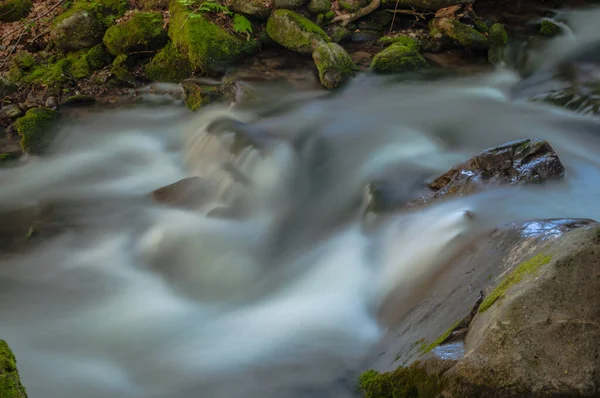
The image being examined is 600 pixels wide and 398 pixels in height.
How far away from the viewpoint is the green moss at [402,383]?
2.52m

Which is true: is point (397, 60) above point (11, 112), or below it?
below

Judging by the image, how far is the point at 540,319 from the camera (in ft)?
7.34

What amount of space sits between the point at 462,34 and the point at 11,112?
26.3 ft

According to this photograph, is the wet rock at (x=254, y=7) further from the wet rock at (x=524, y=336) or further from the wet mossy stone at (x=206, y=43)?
the wet rock at (x=524, y=336)

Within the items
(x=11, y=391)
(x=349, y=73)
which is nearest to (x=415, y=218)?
(x=11, y=391)

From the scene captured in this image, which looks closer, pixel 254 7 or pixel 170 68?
pixel 170 68

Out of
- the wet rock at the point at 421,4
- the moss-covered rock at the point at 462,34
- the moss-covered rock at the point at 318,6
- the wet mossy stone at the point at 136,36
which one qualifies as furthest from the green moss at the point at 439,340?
the wet rock at the point at 421,4

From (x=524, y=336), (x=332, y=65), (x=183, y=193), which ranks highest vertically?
(x=524, y=336)

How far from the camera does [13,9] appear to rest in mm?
10297

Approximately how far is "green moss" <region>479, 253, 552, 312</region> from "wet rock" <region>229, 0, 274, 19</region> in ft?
26.8

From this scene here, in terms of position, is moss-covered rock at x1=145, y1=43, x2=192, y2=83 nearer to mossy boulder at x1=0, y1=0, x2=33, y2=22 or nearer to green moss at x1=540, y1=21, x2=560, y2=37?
mossy boulder at x1=0, y1=0, x2=33, y2=22

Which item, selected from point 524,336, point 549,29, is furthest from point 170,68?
point 524,336

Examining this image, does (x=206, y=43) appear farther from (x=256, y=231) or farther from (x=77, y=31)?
(x=256, y=231)

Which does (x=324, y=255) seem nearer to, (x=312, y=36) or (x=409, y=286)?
(x=409, y=286)
